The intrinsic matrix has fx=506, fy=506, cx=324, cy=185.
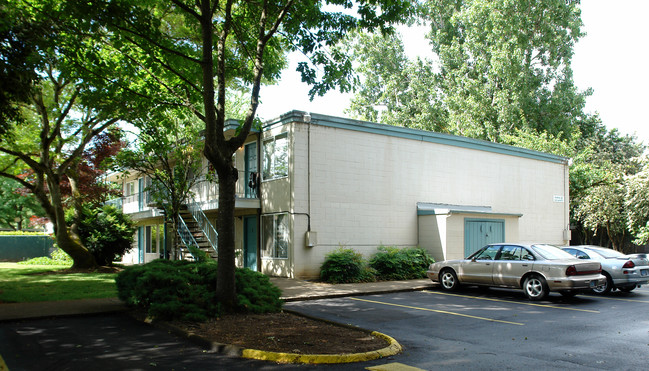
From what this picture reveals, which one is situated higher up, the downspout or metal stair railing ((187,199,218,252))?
the downspout

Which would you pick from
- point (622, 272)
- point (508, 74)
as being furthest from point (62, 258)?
point (508, 74)

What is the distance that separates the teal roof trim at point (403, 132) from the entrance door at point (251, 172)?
1.42 metres

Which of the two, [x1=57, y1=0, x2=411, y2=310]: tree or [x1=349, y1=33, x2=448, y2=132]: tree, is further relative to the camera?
[x1=349, y1=33, x2=448, y2=132]: tree

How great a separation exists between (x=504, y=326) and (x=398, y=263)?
353 inches

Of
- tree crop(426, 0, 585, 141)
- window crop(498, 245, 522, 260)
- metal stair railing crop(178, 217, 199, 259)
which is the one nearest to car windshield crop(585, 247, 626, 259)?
window crop(498, 245, 522, 260)

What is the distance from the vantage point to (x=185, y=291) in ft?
32.5

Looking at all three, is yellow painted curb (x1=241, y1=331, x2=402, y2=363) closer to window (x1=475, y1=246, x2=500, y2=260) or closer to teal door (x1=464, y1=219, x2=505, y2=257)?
window (x1=475, y1=246, x2=500, y2=260)

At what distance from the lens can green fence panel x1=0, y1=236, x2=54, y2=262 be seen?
35.2m

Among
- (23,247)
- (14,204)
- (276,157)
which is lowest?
(23,247)

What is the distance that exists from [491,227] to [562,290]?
834 centimetres

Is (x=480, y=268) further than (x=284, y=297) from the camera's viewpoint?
Yes

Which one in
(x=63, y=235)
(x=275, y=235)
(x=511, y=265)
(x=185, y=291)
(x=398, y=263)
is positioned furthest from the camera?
(x=63, y=235)

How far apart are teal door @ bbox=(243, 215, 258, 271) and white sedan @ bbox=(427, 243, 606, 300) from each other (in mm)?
7888

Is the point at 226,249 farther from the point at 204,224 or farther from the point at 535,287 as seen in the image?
the point at 204,224
